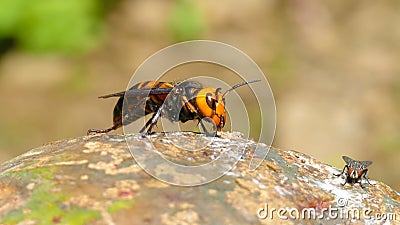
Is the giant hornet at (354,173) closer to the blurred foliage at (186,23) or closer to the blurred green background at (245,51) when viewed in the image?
the blurred green background at (245,51)

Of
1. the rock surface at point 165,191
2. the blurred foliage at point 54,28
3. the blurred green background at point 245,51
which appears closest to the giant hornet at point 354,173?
the rock surface at point 165,191

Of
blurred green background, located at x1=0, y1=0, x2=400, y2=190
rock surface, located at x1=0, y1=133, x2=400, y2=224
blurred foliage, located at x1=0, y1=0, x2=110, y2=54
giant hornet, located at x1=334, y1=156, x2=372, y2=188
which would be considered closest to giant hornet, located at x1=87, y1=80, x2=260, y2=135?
rock surface, located at x1=0, y1=133, x2=400, y2=224

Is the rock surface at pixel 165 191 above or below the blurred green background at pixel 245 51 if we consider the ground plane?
below

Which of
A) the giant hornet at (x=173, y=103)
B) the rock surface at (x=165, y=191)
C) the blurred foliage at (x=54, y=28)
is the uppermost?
the blurred foliage at (x=54, y=28)

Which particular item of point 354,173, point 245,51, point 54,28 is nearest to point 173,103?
point 354,173

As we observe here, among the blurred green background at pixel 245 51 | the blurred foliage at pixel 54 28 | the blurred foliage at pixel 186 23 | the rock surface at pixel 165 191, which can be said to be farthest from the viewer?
the blurred foliage at pixel 186 23

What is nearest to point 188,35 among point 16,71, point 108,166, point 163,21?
point 163,21

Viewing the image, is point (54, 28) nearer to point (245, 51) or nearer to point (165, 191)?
point (245, 51)
